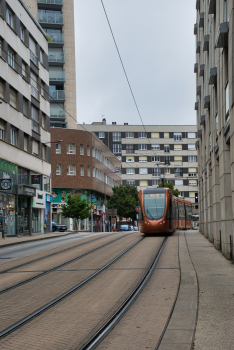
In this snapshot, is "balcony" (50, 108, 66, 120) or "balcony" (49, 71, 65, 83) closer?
"balcony" (50, 108, 66, 120)

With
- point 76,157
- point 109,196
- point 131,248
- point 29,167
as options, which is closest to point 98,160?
point 76,157

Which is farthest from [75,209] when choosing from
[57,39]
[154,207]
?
[57,39]

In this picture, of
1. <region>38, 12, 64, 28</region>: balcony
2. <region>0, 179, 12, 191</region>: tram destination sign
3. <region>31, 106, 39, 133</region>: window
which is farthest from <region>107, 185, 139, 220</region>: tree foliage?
<region>0, 179, 12, 191</region>: tram destination sign

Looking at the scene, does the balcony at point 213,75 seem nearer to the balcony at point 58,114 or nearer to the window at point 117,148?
the balcony at point 58,114

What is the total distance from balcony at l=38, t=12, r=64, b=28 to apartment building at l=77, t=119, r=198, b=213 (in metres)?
33.4

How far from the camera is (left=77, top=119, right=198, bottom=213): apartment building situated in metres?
101

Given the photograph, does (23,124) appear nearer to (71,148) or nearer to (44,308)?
(71,148)

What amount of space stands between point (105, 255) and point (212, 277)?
6834 mm

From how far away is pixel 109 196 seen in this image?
80625 mm

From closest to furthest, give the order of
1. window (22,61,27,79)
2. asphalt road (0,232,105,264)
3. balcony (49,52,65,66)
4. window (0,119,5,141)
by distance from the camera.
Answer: asphalt road (0,232,105,264) < window (0,119,5,141) < window (22,61,27,79) < balcony (49,52,65,66)

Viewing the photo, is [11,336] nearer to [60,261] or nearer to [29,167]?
[60,261]

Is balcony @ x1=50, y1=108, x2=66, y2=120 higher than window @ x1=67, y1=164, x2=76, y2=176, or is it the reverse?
balcony @ x1=50, y1=108, x2=66, y2=120

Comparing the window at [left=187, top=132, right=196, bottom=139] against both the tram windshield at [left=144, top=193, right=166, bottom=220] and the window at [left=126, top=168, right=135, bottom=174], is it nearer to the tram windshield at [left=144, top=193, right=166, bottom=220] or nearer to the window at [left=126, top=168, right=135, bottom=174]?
the window at [left=126, top=168, right=135, bottom=174]

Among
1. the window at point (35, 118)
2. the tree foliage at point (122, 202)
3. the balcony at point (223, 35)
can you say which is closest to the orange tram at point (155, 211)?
the balcony at point (223, 35)
